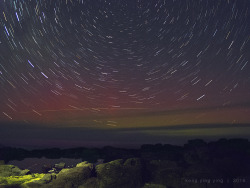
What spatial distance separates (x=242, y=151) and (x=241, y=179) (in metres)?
9.75

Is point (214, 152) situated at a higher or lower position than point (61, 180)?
higher

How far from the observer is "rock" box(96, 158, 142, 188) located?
30.9 metres

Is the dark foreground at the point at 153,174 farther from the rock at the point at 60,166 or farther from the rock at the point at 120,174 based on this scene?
the rock at the point at 60,166

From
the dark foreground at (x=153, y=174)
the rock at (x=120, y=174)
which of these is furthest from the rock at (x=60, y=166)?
the rock at (x=120, y=174)

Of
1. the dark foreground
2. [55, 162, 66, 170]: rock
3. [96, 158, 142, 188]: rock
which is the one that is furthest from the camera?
[55, 162, 66, 170]: rock

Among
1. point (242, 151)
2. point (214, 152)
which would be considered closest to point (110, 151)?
point (214, 152)

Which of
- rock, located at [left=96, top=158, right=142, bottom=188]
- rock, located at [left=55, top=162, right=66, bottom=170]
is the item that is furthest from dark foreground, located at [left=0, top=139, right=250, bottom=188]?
rock, located at [left=55, top=162, right=66, bottom=170]

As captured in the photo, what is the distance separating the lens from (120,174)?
3123cm

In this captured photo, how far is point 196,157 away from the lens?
121 ft

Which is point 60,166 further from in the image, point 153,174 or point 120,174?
point 153,174

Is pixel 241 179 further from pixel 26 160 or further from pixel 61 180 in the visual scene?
pixel 26 160

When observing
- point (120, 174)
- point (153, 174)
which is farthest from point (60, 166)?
point (153, 174)

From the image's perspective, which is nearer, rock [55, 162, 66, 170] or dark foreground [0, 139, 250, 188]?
dark foreground [0, 139, 250, 188]

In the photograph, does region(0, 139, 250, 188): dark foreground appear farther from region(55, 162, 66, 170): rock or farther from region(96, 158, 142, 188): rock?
region(55, 162, 66, 170): rock
